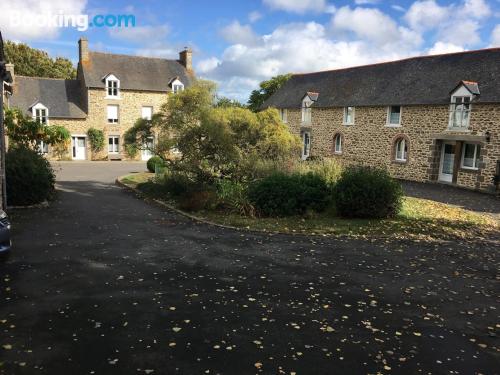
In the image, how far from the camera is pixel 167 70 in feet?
135

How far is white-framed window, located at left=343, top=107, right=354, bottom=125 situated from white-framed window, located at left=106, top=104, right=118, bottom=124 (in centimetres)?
2039

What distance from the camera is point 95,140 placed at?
37406 millimetres

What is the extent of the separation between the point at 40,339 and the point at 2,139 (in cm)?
859

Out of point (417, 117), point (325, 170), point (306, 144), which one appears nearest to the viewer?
point (325, 170)

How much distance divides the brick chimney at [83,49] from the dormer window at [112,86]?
114 inches

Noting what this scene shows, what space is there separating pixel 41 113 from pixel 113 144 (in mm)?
6350

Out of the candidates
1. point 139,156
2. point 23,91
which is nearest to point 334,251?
point 139,156

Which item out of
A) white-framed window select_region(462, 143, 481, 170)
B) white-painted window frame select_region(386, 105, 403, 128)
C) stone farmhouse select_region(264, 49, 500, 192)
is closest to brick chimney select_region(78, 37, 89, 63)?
stone farmhouse select_region(264, 49, 500, 192)

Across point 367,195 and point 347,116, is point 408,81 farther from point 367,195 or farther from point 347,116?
point 367,195

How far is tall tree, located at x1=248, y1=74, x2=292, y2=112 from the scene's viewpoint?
4688cm

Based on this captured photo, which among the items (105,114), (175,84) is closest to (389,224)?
(105,114)

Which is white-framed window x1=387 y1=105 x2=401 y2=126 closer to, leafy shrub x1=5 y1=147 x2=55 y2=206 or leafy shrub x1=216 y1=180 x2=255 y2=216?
leafy shrub x1=216 y1=180 x2=255 y2=216

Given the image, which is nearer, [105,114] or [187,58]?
[105,114]

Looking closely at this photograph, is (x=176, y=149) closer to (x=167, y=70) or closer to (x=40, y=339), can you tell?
(x=40, y=339)
